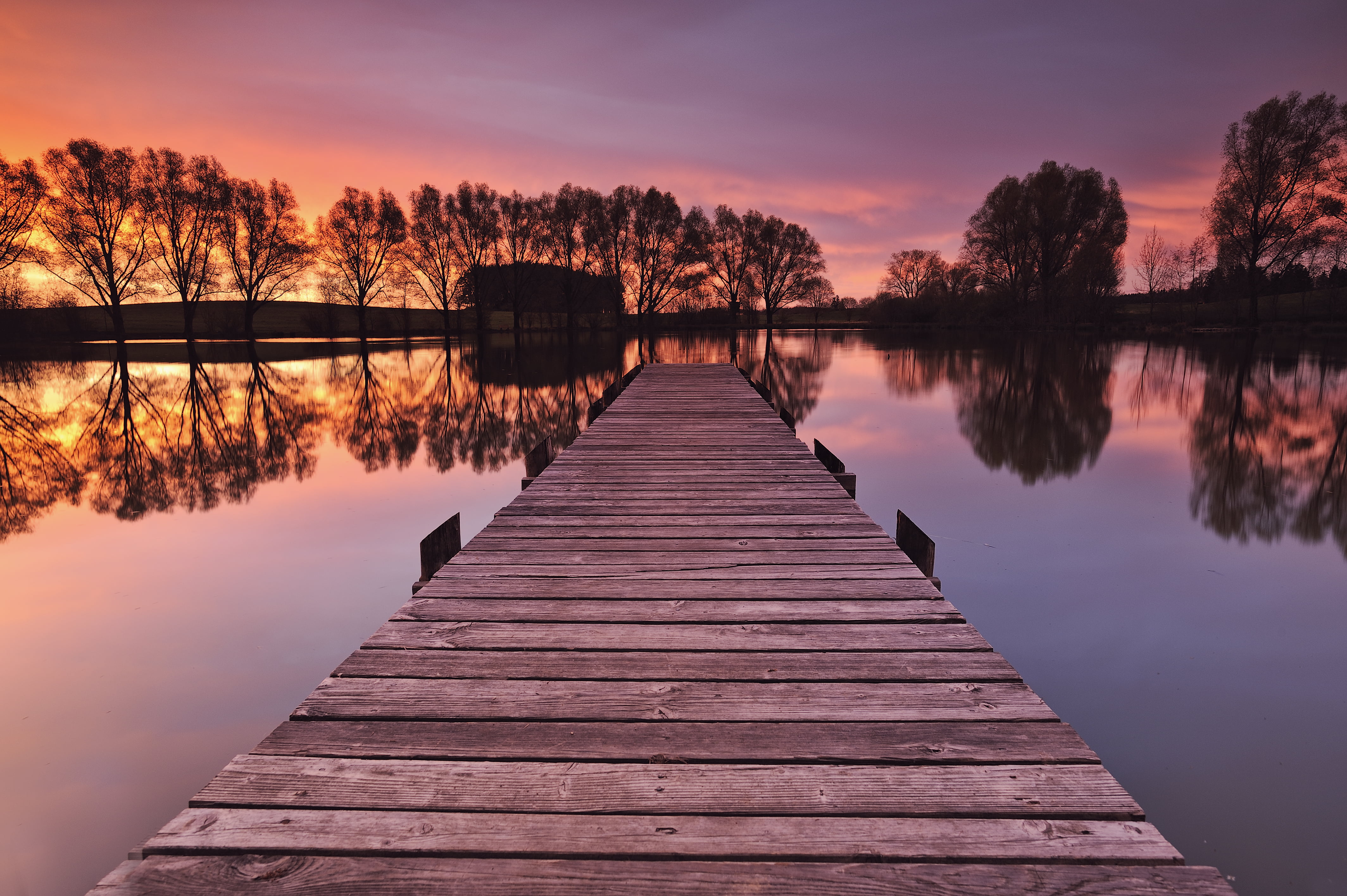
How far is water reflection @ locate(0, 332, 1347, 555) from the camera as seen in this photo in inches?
365

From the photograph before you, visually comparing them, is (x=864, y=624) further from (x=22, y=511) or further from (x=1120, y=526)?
(x=22, y=511)

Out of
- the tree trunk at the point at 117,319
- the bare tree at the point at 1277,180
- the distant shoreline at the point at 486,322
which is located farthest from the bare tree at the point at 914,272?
the tree trunk at the point at 117,319

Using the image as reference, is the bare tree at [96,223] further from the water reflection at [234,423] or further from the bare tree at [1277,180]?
the bare tree at [1277,180]

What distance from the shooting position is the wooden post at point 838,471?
19.9 feet

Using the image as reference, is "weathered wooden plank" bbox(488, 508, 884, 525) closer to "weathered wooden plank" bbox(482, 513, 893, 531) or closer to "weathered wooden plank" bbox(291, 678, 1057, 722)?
"weathered wooden plank" bbox(482, 513, 893, 531)

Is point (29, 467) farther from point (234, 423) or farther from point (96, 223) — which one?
point (96, 223)

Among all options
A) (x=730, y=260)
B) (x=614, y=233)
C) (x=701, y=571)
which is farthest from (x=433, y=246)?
(x=701, y=571)

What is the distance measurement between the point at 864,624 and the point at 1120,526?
6600 mm

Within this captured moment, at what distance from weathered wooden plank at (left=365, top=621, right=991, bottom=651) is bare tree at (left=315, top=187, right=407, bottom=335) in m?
52.0

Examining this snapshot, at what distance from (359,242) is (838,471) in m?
50.8

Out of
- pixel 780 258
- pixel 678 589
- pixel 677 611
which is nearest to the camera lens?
pixel 677 611

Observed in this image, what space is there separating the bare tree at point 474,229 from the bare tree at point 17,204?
22958mm

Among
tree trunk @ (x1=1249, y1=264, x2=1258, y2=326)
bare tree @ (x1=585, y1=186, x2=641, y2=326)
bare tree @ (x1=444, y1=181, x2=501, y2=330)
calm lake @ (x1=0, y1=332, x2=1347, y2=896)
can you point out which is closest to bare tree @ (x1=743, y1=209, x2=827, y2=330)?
bare tree @ (x1=585, y1=186, x2=641, y2=326)

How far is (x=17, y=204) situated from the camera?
32875mm
